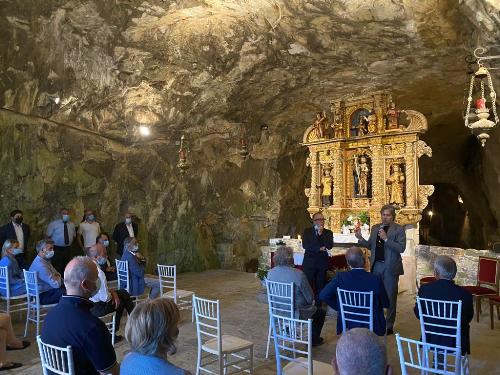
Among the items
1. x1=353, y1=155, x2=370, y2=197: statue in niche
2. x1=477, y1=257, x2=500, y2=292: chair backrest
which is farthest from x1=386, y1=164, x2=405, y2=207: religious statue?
x1=477, y1=257, x2=500, y2=292: chair backrest

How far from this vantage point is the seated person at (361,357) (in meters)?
1.68

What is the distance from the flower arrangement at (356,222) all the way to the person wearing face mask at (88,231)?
598 cm

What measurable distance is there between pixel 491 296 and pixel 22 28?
→ 346 inches

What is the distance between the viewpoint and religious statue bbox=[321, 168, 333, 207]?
12.0 m

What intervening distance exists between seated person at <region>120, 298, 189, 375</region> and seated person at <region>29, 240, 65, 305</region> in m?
4.28

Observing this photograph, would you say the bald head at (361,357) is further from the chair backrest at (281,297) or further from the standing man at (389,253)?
the standing man at (389,253)

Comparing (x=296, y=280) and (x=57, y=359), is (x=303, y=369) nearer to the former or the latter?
(x=296, y=280)

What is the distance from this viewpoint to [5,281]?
20.3 feet

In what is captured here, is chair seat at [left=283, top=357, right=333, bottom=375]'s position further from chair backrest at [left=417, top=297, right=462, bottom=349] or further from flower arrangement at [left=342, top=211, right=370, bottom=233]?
flower arrangement at [left=342, top=211, right=370, bottom=233]

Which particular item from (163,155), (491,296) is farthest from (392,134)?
(163,155)

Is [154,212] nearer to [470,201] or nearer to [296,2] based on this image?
[296,2]

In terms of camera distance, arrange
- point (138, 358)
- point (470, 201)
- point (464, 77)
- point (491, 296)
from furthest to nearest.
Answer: point (470, 201) → point (464, 77) → point (491, 296) → point (138, 358)

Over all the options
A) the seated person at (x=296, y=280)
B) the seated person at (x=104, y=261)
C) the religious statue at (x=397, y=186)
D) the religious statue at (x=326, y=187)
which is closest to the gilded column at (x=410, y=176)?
the religious statue at (x=397, y=186)

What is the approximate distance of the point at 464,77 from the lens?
35.6 feet
